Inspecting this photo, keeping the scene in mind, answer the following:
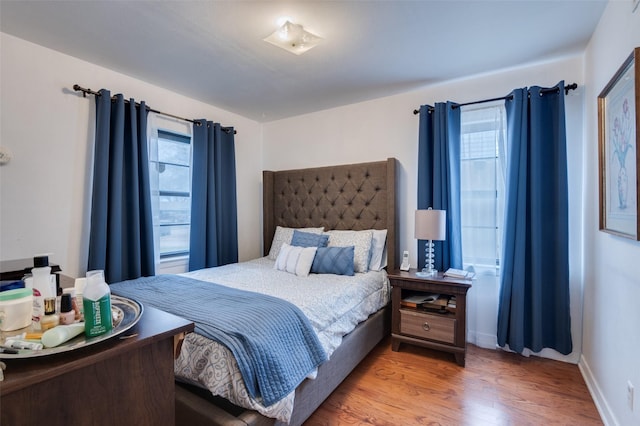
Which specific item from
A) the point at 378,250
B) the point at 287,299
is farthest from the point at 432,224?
the point at 287,299

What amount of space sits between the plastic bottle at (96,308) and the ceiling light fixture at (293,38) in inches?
68.5

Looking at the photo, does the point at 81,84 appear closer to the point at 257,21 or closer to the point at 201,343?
the point at 257,21

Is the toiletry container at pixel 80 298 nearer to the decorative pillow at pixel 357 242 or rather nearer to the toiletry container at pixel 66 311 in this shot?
the toiletry container at pixel 66 311

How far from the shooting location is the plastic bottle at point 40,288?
34.4 inches

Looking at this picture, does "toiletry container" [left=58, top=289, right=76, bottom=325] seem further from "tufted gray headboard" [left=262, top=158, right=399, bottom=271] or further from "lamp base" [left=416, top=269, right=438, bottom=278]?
"tufted gray headboard" [left=262, top=158, right=399, bottom=271]

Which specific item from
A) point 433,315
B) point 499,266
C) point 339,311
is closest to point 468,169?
point 499,266

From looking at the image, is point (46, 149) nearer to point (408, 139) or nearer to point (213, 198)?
point (213, 198)

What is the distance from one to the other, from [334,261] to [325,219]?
2.59 ft

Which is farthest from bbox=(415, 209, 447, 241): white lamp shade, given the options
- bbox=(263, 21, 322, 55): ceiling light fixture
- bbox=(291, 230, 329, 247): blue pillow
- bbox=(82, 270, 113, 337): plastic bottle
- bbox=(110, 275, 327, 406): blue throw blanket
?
bbox=(82, 270, 113, 337): plastic bottle

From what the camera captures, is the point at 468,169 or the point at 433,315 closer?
the point at 433,315

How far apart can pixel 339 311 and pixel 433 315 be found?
90 centimetres

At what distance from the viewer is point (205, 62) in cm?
238

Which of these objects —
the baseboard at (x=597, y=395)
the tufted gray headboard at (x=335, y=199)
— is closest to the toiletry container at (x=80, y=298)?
the tufted gray headboard at (x=335, y=199)

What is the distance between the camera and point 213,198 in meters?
3.19
